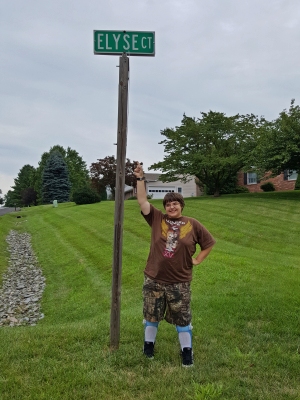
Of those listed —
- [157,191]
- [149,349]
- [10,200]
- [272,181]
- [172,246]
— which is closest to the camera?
[172,246]

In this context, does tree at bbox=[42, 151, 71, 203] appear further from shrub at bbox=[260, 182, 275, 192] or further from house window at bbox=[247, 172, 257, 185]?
shrub at bbox=[260, 182, 275, 192]

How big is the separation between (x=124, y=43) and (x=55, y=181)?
6423 centimetres

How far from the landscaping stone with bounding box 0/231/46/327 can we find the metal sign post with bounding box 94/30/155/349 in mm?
4196

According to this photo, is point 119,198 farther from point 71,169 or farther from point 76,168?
point 76,168

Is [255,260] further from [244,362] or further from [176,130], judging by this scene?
[176,130]

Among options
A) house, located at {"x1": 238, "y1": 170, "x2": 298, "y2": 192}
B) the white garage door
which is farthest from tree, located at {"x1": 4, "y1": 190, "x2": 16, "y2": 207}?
house, located at {"x1": 238, "y1": 170, "x2": 298, "y2": 192}

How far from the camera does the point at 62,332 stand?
4.87 m

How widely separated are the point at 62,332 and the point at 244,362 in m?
2.33

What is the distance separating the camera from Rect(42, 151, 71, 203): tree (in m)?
66.2

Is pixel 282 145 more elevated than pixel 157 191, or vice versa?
pixel 282 145

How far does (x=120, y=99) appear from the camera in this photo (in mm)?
4348

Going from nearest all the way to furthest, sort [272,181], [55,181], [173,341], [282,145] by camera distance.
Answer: [173,341] → [282,145] → [272,181] → [55,181]

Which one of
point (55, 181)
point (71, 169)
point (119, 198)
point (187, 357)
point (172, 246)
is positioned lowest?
point (187, 357)

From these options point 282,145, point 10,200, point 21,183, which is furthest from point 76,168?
point 282,145
